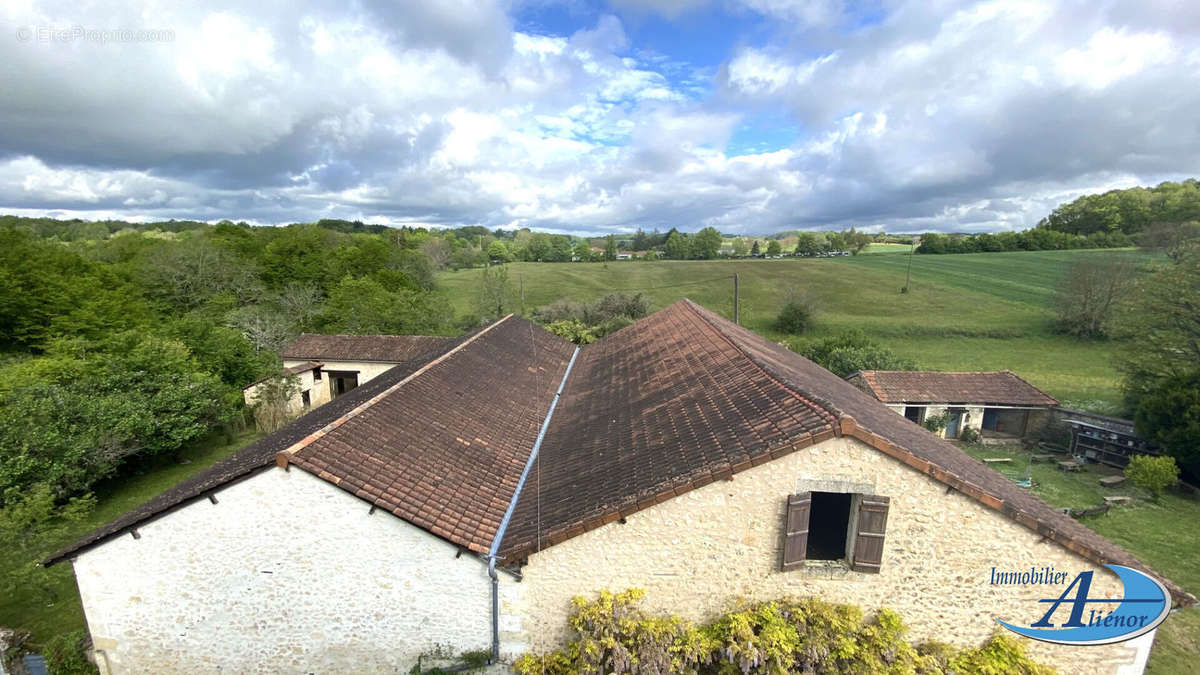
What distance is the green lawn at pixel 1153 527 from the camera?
10.4m

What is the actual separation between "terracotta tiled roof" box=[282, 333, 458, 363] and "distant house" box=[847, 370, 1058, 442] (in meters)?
24.3

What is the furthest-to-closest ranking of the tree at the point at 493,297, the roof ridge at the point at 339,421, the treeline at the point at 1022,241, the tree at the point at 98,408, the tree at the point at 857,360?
the treeline at the point at 1022,241 → the tree at the point at 493,297 → the tree at the point at 857,360 → the tree at the point at 98,408 → the roof ridge at the point at 339,421

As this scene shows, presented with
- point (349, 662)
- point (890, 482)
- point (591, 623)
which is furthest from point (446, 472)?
point (890, 482)

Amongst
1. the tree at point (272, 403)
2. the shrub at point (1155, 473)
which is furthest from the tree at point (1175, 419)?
the tree at point (272, 403)

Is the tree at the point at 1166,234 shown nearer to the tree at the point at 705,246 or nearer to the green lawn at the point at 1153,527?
the green lawn at the point at 1153,527

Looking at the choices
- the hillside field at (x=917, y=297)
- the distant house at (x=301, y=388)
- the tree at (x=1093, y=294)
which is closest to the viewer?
the distant house at (x=301, y=388)

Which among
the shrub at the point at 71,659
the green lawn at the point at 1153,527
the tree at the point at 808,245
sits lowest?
the green lawn at the point at 1153,527

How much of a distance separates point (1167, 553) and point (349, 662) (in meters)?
22.6

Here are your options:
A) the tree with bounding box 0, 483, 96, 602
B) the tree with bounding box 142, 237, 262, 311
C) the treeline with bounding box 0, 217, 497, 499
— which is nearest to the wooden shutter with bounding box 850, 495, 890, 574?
the tree with bounding box 0, 483, 96, 602

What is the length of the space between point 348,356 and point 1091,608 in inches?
1161

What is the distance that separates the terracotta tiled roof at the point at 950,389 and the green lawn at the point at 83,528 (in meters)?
30.7

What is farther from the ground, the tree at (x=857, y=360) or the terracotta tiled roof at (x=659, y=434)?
the terracotta tiled roof at (x=659, y=434)

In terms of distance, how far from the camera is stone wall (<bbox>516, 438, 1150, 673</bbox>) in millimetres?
7270

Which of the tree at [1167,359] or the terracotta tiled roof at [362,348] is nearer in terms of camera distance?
the tree at [1167,359]
